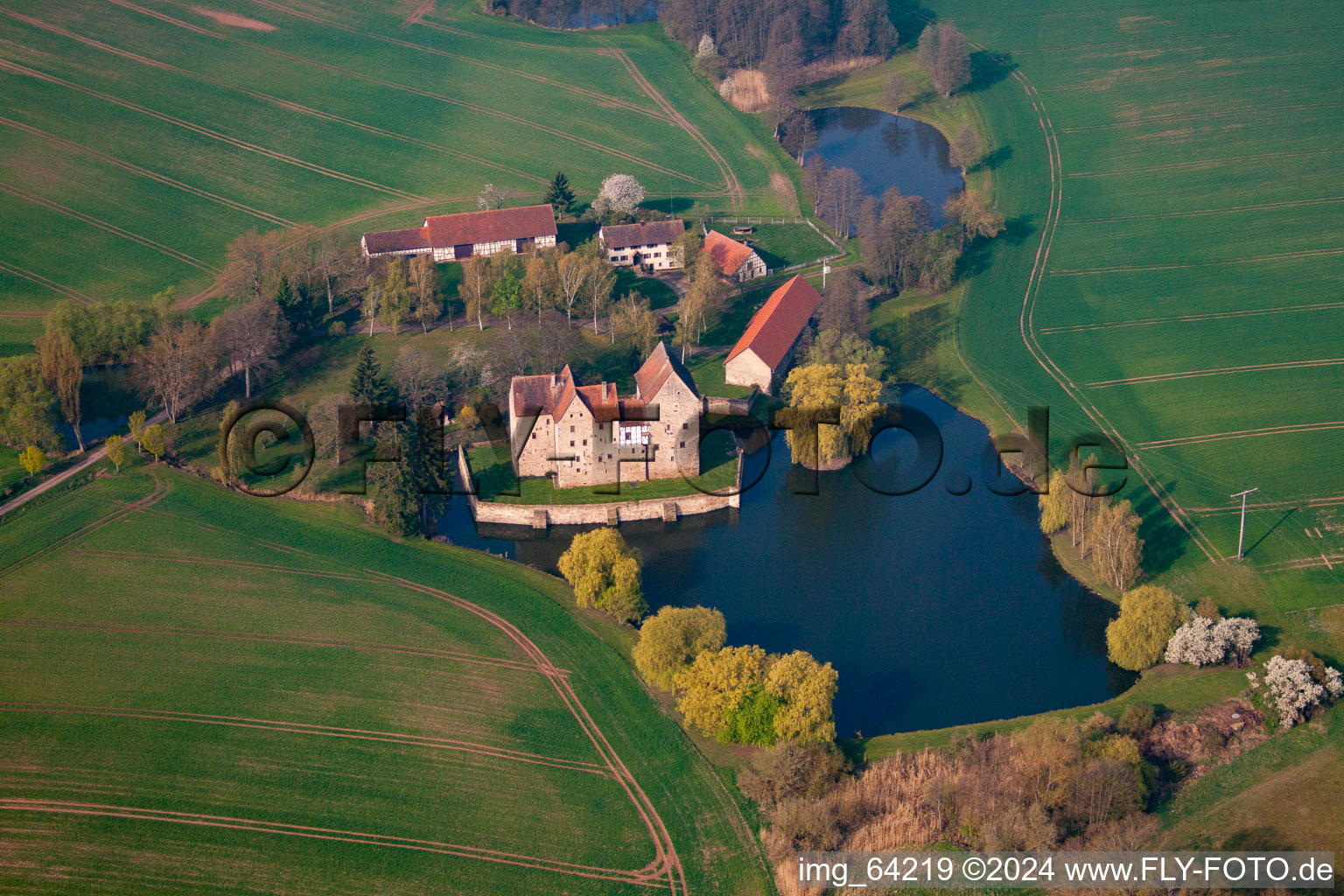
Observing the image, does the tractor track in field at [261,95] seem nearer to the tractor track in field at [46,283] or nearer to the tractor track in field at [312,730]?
the tractor track in field at [46,283]

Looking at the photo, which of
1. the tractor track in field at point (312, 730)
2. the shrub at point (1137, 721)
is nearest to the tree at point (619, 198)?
the tractor track in field at point (312, 730)

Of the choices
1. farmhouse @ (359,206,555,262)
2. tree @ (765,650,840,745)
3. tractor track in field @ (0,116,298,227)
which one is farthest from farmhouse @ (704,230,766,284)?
tree @ (765,650,840,745)

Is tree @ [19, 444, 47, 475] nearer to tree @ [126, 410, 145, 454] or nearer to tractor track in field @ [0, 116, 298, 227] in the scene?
tree @ [126, 410, 145, 454]

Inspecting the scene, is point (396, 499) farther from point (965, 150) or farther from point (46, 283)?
point (965, 150)

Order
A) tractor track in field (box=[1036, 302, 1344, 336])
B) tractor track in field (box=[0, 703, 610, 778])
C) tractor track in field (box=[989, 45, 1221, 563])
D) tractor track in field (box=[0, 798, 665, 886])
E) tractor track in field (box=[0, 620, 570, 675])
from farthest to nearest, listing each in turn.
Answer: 1. tractor track in field (box=[1036, 302, 1344, 336])
2. tractor track in field (box=[989, 45, 1221, 563])
3. tractor track in field (box=[0, 620, 570, 675])
4. tractor track in field (box=[0, 703, 610, 778])
5. tractor track in field (box=[0, 798, 665, 886])

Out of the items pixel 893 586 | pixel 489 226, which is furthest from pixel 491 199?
pixel 893 586

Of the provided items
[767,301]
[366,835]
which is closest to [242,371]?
[767,301]

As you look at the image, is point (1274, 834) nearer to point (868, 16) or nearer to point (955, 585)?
point (955, 585)
